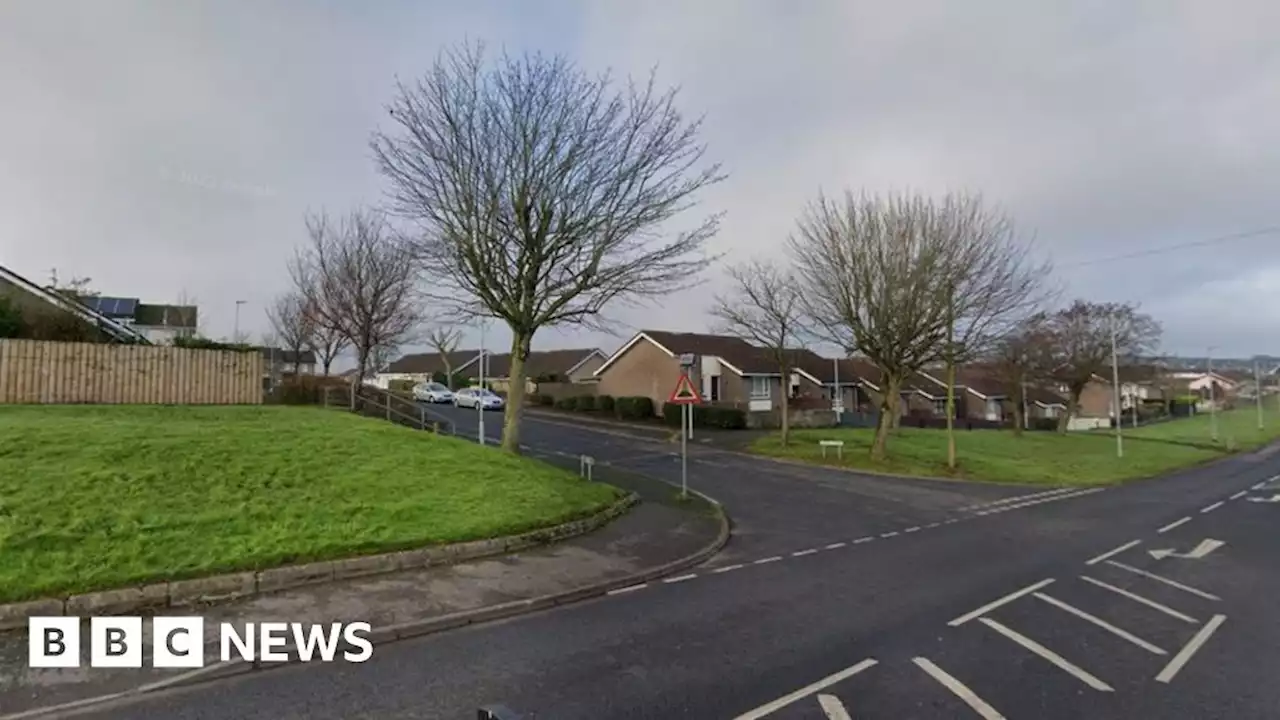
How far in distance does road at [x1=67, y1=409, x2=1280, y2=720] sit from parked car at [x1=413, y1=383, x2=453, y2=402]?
37303 millimetres

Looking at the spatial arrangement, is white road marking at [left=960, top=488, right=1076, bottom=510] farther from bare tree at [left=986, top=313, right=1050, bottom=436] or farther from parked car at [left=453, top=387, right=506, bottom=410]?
parked car at [left=453, top=387, right=506, bottom=410]

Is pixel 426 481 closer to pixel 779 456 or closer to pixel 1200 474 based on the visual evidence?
pixel 779 456

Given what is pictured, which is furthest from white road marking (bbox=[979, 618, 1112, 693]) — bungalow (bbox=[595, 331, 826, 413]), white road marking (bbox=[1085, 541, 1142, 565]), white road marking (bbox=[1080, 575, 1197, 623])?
bungalow (bbox=[595, 331, 826, 413])

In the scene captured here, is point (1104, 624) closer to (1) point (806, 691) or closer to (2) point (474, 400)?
(1) point (806, 691)

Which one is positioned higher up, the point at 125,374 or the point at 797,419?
the point at 125,374

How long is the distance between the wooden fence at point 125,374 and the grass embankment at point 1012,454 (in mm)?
17615

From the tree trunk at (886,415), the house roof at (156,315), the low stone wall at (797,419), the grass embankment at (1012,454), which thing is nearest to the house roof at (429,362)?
the house roof at (156,315)

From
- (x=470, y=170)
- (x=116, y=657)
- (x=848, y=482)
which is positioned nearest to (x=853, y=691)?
(x=116, y=657)

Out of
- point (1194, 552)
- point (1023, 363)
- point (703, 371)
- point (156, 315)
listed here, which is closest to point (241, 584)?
point (1194, 552)

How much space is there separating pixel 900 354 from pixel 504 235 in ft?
47.0

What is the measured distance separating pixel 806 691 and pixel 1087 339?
47.2 metres

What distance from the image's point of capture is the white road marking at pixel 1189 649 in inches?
220

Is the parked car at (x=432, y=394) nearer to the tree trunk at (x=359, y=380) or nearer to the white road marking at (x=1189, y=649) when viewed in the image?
the tree trunk at (x=359, y=380)

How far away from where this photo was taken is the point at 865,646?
6.09m
